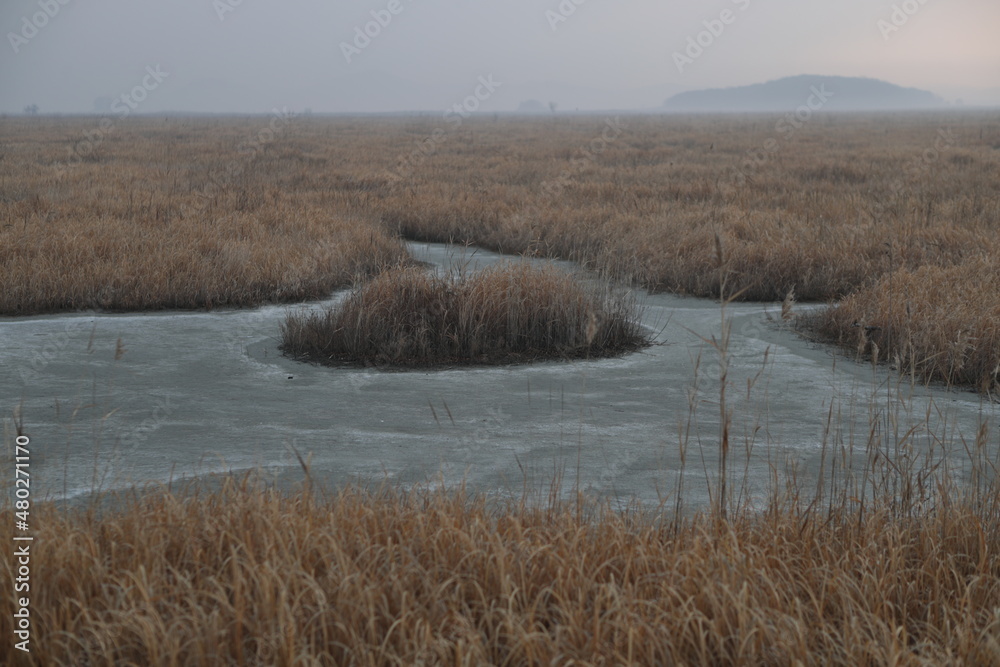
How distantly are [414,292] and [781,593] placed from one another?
496cm

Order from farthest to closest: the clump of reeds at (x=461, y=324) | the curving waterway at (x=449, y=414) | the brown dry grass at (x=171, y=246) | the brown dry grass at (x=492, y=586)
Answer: the brown dry grass at (x=171, y=246) < the clump of reeds at (x=461, y=324) < the curving waterway at (x=449, y=414) < the brown dry grass at (x=492, y=586)

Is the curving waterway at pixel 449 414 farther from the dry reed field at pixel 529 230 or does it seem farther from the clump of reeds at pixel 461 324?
the dry reed field at pixel 529 230

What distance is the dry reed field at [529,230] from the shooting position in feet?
29.0

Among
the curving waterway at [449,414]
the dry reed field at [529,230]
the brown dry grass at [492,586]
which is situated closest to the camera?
the brown dry grass at [492,586]

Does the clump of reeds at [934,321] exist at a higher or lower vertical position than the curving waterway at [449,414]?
higher

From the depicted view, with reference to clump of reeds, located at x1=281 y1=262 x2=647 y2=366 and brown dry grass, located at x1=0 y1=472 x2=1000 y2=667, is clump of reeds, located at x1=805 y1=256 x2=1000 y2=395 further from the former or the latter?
brown dry grass, located at x1=0 y1=472 x2=1000 y2=667

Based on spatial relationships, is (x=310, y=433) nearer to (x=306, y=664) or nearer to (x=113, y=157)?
(x=306, y=664)

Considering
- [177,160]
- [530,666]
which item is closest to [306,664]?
[530,666]

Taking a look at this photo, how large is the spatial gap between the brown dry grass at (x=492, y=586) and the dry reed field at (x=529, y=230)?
1082 mm

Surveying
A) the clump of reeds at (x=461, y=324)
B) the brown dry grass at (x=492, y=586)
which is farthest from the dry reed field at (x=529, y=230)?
the clump of reeds at (x=461, y=324)

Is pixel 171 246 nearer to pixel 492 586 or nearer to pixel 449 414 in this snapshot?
pixel 449 414

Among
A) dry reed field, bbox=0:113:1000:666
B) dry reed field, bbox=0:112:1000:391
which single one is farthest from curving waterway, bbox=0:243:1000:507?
dry reed field, bbox=0:112:1000:391

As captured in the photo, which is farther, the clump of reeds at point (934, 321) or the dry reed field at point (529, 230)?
the dry reed field at point (529, 230)

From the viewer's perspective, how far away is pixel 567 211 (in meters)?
14.1
